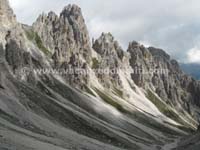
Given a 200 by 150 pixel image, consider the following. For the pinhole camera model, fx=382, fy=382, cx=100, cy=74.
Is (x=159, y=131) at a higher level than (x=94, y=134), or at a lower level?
higher

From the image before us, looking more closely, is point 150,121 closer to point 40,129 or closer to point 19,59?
point 19,59

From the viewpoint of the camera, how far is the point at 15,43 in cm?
15225

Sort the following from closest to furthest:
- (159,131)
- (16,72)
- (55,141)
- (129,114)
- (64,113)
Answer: (55,141), (64,113), (16,72), (159,131), (129,114)

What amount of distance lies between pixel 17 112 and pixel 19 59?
65.1 metres

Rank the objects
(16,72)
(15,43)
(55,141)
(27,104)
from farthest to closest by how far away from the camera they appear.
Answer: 1. (15,43)
2. (16,72)
3. (27,104)
4. (55,141)

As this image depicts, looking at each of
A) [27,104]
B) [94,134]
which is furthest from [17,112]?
[94,134]

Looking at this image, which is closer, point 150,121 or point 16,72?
point 16,72

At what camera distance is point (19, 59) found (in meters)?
146

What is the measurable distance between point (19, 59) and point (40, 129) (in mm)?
71604

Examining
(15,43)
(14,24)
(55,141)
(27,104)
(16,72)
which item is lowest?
(55,141)

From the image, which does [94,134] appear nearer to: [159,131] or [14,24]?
[159,131]

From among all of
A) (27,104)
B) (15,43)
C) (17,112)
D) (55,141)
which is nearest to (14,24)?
(15,43)

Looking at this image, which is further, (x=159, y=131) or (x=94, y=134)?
(x=159, y=131)

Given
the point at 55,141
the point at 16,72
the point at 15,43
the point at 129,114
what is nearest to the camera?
the point at 55,141
